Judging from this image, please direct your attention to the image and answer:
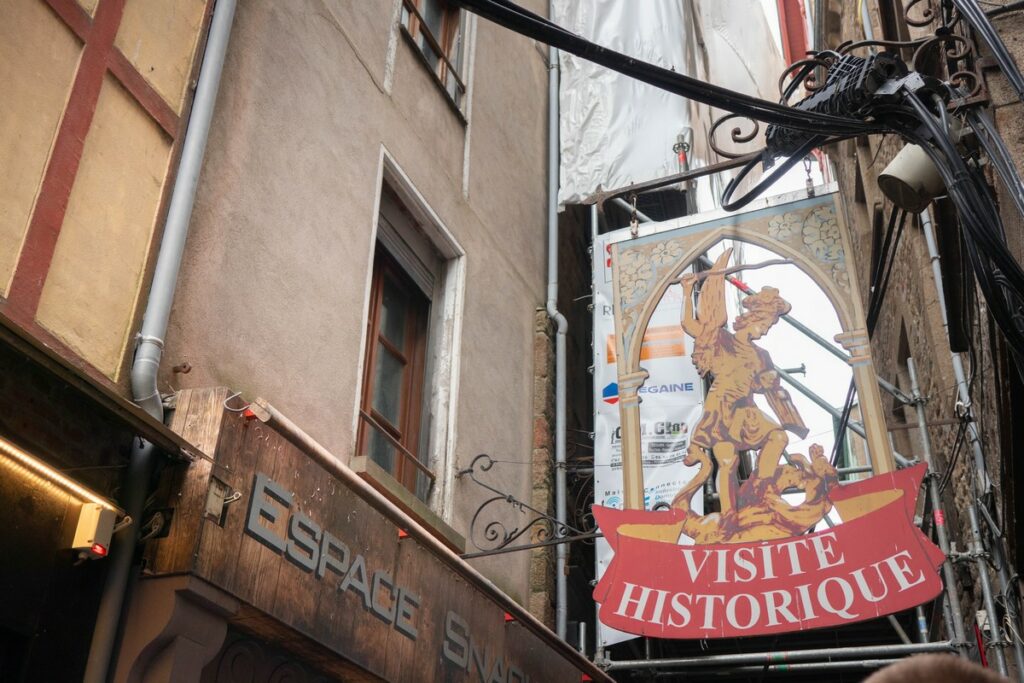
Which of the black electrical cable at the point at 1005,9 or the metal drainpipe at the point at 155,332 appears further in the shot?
the black electrical cable at the point at 1005,9

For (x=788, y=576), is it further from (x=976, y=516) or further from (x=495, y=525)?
(x=495, y=525)

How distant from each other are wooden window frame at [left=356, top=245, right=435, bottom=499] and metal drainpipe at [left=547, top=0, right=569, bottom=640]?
1.26 meters

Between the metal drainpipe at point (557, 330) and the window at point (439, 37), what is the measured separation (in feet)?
6.15

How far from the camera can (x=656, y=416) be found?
348 inches

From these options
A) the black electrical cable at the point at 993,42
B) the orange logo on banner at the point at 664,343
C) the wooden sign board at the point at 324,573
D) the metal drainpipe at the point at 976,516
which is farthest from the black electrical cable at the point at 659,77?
the orange logo on banner at the point at 664,343

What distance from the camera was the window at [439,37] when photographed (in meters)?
8.96

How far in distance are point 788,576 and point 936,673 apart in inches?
208

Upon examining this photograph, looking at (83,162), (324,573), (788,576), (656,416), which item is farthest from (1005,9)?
(83,162)

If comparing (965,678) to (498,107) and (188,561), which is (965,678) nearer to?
(188,561)

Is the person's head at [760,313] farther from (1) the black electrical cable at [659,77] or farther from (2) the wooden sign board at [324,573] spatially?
(2) the wooden sign board at [324,573]

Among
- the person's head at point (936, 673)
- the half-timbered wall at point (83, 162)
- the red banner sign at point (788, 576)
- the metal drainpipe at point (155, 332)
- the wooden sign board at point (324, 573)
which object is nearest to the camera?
the person's head at point (936, 673)

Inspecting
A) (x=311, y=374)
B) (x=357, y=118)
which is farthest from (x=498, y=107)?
(x=311, y=374)

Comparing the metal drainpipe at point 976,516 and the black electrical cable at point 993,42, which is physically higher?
the black electrical cable at point 993,42

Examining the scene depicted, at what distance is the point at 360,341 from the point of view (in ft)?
22.6
